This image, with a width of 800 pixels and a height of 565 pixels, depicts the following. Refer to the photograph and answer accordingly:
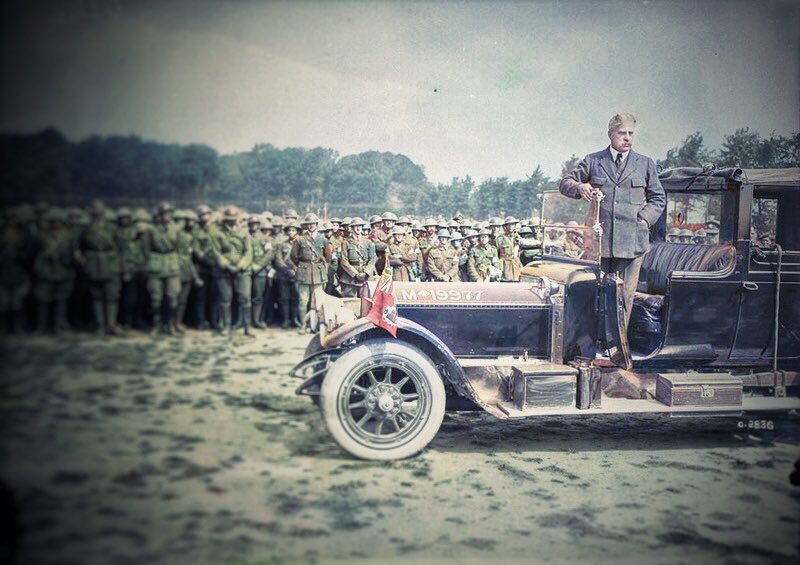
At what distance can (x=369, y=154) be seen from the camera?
4.66m

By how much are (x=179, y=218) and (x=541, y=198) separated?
3.33m

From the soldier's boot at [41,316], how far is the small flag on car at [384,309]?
190 cm

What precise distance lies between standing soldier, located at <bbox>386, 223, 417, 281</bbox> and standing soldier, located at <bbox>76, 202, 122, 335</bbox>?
2.24m

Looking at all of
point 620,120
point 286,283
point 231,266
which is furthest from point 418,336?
point 286,283

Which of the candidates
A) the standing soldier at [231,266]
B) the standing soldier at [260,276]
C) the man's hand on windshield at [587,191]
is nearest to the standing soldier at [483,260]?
the man's hand on windshield at [587,191]

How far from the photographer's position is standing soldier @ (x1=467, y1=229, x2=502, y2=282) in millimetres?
5832

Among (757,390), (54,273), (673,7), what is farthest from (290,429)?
(673,7)

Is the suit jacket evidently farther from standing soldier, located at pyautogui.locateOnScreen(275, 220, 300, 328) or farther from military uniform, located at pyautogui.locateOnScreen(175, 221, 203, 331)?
standing soldier, located at pyautogui.locateOnScreen(275, 220, 300, 328)

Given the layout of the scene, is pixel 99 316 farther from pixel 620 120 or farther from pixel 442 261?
pixel 620 120

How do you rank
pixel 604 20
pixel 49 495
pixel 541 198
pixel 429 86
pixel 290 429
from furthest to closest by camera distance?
1. pixel 541 198
2. pixel 604 20
3. pixel 429 86
4. pixel 290 429
5. pixel 49 495

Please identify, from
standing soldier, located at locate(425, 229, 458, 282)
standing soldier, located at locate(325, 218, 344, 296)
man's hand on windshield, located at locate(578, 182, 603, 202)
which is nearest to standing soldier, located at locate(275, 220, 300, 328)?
standing soldier, located at locate(325, 218, 344, 296)

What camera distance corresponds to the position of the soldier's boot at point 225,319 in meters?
4.55

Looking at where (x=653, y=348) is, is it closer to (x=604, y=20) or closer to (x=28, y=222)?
(x=604, y=20)

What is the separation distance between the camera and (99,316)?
11.5ft
